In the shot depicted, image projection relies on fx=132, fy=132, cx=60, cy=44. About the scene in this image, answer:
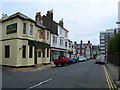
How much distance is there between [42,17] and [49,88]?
28089 millimetres

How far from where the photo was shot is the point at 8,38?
67.1 feet

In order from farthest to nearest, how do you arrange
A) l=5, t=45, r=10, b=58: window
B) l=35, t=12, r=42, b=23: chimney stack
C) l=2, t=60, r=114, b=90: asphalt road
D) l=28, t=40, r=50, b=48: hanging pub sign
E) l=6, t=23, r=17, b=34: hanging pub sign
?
l=35, t=12, r=42, b=23: chimney stack
l=28, t=40, r=50, b=48: hanging pub sign
l=5, t=45, r=10, b=58: window
l=6, t=23, r=17, b=34: hanging pub sign
l=2, t=60, r=114, b=90: asphalt road

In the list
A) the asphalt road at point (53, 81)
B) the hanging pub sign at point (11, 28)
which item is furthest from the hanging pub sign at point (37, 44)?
the asphalt road at point (53, 81)

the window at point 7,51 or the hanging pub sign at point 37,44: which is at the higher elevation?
the hanging pub sign at point 37,44

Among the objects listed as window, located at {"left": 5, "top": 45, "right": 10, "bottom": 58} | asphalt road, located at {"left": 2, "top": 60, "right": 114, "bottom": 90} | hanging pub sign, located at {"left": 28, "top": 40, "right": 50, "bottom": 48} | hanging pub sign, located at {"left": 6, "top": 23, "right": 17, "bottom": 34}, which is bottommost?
asphalt road, located at {"left": 2, "top": 60, "right": 114, "bottom": 90}

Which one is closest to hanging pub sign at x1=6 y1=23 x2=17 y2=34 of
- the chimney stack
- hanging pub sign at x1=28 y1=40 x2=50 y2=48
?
hanging pub sign at x1=28 y1=40 x2=50 y2=48

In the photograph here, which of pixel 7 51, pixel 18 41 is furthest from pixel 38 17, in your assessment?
pixel 18 41

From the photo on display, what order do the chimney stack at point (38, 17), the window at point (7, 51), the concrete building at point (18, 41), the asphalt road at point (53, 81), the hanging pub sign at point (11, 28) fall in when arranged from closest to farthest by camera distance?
the asphalt road at point (53, 81)
the concrete building at point (18, 41)
the hanging pub sign at point (11, 28)
the window at point (7, 51)
the chimney stack at point (38, 17)

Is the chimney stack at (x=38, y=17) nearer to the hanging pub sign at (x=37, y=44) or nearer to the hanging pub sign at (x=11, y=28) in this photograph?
the hanging pub sign at (x=37, y=44)

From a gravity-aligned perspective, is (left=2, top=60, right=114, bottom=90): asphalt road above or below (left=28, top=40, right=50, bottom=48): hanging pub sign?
below

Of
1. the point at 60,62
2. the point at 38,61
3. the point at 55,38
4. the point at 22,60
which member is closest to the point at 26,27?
the point at 22,60

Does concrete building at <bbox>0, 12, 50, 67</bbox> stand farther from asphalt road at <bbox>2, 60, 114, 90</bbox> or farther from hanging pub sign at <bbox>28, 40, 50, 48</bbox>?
asphalt road at <bbox>2, 60, 114, 90</bbox>

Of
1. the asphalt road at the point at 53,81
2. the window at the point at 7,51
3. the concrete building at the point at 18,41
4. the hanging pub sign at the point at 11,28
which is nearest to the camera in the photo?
the asphalt road at the point at 53,81

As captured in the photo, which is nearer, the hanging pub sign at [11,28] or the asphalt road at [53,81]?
the asphalt road at [53,81]
